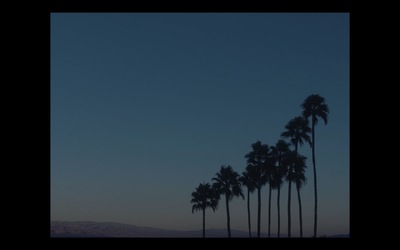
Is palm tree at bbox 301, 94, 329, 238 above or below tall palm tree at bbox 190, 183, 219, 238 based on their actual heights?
above

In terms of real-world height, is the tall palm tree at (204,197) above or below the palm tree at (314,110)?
below
